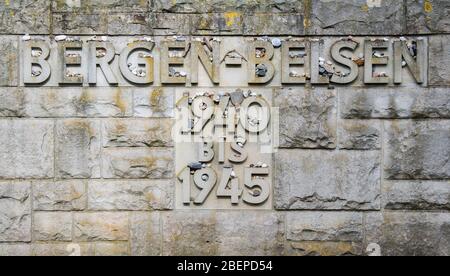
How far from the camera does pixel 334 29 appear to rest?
27.7ft

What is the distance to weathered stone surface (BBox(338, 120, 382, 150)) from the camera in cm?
841

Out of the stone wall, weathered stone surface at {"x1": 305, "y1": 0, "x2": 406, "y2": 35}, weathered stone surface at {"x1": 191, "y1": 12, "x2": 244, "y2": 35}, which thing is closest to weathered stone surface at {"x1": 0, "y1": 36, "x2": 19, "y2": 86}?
the stone wall

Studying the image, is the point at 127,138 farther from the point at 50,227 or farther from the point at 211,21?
the point at 211,21

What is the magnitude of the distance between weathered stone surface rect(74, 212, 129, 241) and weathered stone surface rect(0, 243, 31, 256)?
42cm

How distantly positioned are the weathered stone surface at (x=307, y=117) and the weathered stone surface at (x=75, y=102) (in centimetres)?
125

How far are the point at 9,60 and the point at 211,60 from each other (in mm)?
1629

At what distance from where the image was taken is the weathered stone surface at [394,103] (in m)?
8.41

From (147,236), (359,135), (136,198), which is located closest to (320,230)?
(359,135)

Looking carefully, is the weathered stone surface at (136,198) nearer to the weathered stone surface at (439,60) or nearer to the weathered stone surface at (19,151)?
the weathered stone surface at (19,151)

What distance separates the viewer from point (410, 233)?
8.40 meters

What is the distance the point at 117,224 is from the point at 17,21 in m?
1.83

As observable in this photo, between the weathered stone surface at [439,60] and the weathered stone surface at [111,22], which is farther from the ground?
the weathered stone surface at [111,22]

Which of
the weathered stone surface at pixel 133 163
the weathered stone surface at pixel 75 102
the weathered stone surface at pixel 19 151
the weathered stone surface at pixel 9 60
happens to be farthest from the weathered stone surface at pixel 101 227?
the weathered stone surface at pixel 9 60

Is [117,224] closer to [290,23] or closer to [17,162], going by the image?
[17,162]
